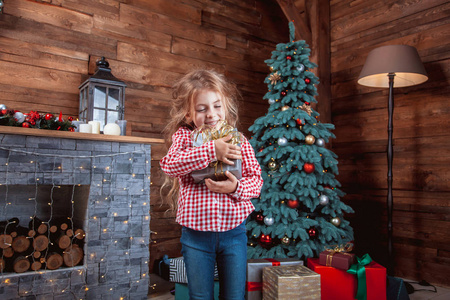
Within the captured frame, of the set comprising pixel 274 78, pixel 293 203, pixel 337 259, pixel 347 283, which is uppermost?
pixel 274 78

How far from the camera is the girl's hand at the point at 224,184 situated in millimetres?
1092

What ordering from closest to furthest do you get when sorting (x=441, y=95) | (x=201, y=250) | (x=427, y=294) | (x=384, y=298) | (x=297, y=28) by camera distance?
(x=201, y=250) < (x=384, y=298) < (x=427, y=294) < (x=441, y=95) < (x=297, y=28)

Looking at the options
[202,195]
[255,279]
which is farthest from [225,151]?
[255,279]

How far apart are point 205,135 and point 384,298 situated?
163 centimetres

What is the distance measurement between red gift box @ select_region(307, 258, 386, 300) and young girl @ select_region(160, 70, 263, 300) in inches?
44.2

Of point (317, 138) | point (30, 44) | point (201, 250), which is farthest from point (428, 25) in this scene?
point (30, 44)

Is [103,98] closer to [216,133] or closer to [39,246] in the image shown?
[39,246]

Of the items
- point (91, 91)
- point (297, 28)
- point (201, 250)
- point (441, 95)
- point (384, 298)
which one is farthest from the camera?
point (297, 28)

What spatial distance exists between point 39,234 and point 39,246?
82 mm

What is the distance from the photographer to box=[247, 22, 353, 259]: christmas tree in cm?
239

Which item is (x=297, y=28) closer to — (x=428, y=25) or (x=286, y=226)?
(x=428, y=25)

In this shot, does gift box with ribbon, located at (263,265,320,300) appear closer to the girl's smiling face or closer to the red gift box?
the red gift box

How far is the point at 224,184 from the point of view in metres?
1.09

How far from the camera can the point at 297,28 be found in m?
3.31
